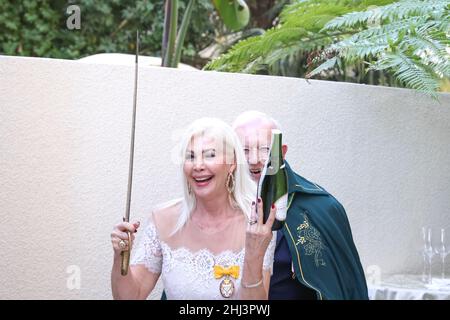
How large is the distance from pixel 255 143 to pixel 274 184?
0.52 m

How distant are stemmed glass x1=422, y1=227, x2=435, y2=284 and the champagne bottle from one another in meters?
2.27

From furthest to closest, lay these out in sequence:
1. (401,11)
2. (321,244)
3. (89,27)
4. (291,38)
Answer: (89,27)
(291,38)
(401,11)
(321,244)

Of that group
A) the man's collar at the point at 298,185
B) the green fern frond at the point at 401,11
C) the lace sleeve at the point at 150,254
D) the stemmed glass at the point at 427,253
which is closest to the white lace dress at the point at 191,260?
the lace sleeve at the point at 150,254

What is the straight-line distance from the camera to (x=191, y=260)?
295 centimetres

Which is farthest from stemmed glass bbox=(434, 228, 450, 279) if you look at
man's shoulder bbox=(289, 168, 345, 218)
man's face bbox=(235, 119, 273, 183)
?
man's face bbox=(235, 119, 273, 183)

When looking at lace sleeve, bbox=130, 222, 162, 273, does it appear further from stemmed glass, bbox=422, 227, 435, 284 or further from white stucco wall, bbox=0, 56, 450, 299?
stemmed glass, bbox=422, 227, 435, 284

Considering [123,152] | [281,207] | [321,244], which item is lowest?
[321,244]

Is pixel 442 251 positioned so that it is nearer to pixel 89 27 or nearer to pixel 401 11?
pixel 401 11

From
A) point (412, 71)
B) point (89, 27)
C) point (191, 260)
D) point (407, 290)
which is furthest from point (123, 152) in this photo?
point (89, 27)

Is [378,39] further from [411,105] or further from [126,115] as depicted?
[126,115]

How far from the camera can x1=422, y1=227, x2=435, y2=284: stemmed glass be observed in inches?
188

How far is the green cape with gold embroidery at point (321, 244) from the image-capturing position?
10.6ft
